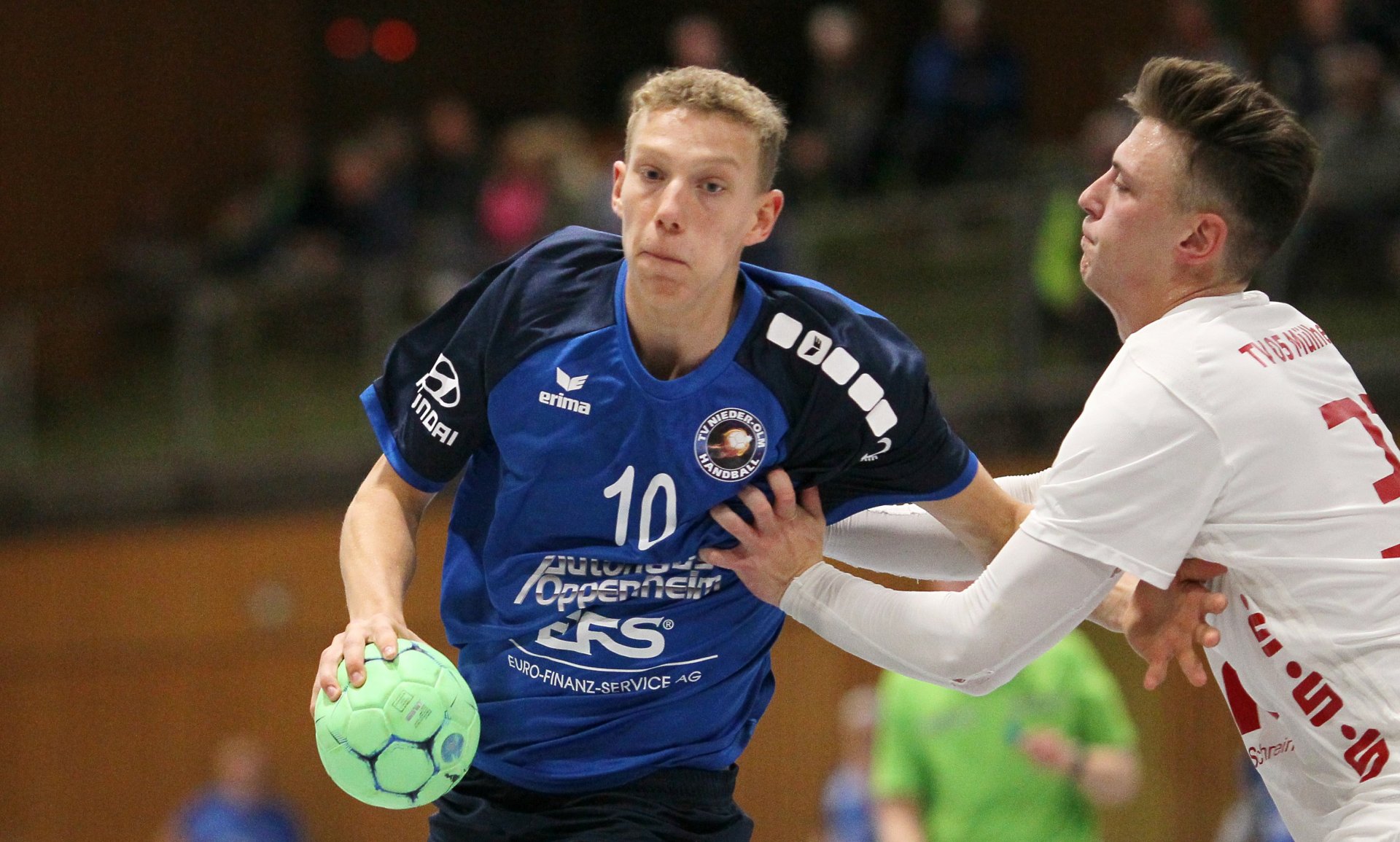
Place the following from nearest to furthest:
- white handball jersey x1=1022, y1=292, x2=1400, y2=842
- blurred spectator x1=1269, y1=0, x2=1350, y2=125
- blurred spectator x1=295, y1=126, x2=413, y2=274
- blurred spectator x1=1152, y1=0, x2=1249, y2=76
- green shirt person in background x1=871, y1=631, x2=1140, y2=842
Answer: white handball jersey x1=1022, y1=292, x2=1400, y2=842 < green shirt person in background x1=871, y1=631, x2=1140, y2=842 < blurred spectator x1=1269, y1=0, x2=1350, y2=125 < blurred spectator x1=1152, y1=0, x2=1249, y2=76 < blurred spectator x1=295, y1=126, x2=413, y2=274

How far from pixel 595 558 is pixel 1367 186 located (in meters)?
6.75

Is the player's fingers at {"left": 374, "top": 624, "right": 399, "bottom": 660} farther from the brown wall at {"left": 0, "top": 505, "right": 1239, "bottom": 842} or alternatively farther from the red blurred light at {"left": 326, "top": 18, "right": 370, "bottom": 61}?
the red blurred light at {"left": 326, "top": 18, "right": 370, "bottom": 61}

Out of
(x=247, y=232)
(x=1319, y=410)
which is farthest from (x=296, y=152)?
(x=1319, y=410)

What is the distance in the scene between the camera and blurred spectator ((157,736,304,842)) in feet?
39.7

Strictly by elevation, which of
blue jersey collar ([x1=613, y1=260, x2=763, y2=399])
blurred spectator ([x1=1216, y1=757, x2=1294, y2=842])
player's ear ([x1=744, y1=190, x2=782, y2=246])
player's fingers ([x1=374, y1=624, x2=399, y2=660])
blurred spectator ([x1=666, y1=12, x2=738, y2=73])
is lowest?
blurred spectator ([x1=1216, y1=757, x2=1294, y2=842])

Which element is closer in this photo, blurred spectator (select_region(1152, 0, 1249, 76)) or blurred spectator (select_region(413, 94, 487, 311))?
blurred spectator (select_region(1152, 0, 1249, 76))

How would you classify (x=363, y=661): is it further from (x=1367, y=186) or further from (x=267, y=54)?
(x=267, y=54)

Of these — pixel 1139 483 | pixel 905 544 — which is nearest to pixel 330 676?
pixel 905 544

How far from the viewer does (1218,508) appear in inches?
147

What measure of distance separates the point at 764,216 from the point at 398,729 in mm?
1619

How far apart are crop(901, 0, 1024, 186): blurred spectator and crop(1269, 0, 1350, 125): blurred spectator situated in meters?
1.93

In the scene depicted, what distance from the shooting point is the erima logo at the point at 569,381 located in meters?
4.16

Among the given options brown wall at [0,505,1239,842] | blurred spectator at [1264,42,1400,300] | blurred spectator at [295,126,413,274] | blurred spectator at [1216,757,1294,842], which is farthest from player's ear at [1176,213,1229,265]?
blurred spectator at [295,126,413,274]

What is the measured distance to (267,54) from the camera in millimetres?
18500
